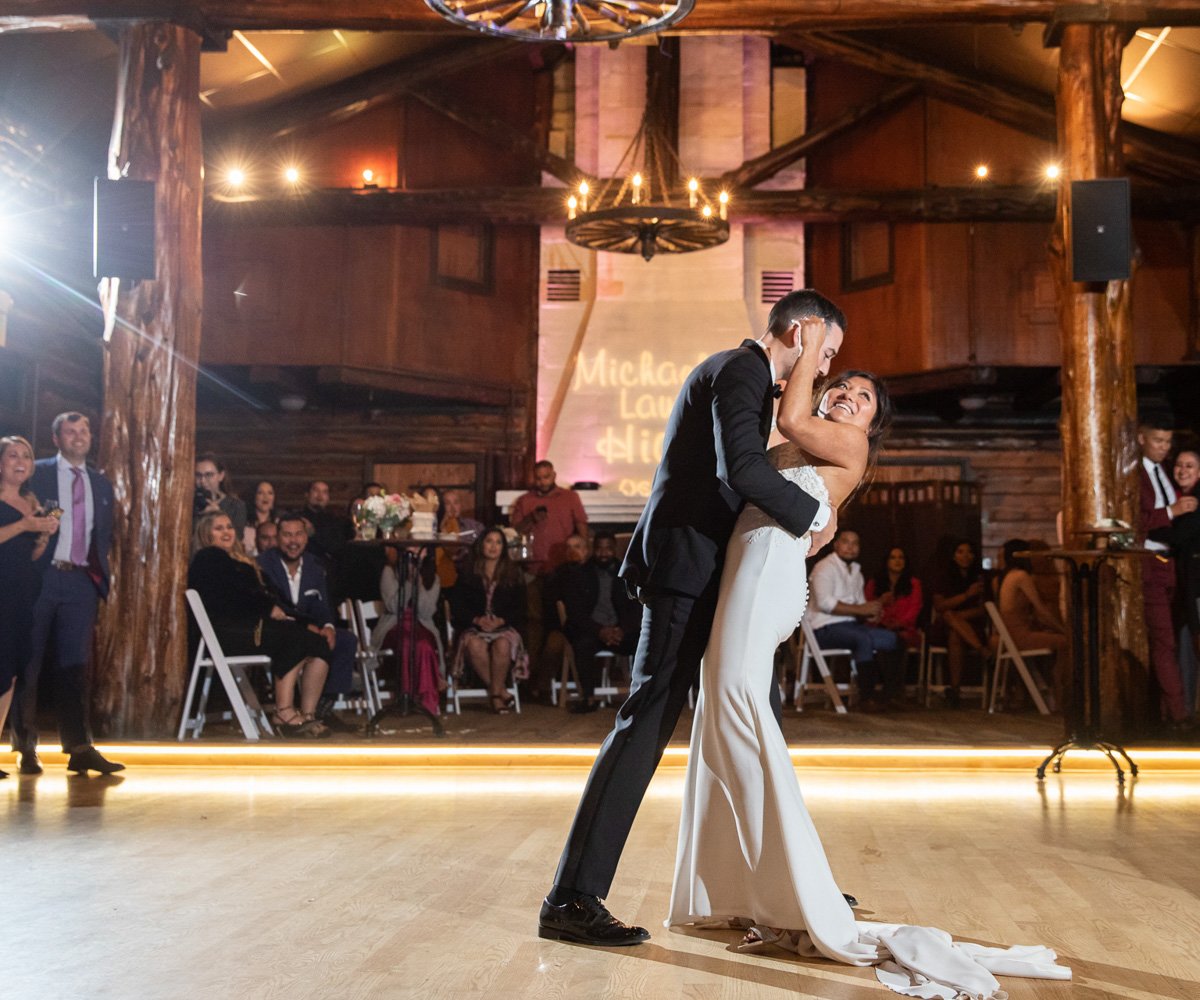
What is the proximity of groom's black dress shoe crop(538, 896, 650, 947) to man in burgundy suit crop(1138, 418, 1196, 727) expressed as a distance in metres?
4.77

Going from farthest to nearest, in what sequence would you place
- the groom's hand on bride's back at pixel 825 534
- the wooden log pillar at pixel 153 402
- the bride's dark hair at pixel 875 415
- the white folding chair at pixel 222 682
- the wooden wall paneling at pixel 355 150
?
the wooden wall paneling at pixel 355 150, the wooden log pillar at pixel 153 402, the white folding chair at pixel 222 682, the bride's dark hair at pixel 875 415, the groom's hand on bride's back at pixel 825 534

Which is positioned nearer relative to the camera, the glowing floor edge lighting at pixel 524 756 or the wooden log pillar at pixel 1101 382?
the glowing floor edge lighting at pixel 524 756

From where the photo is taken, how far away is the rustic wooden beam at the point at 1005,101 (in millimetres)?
10469

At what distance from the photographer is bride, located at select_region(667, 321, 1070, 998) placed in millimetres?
2582

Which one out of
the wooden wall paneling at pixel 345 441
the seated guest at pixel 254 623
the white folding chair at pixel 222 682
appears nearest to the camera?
the white folding chair at pixel 222 682

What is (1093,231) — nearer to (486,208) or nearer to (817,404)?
(817,404)

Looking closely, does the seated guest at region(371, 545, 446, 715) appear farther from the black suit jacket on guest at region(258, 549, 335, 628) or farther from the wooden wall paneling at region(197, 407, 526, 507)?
the wooden wall paneling at region(197, 407, 526, 507)

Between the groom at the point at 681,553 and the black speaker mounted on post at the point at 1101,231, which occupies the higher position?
the black speaker mounted on post at the point at 1101,231

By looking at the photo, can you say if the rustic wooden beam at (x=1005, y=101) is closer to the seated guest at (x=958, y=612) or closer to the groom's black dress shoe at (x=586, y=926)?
the seated guest at (x=958, y=612)

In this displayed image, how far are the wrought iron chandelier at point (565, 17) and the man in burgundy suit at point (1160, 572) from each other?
3331 millimetres

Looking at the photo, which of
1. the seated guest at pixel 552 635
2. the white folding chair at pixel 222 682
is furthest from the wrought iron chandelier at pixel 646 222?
the white folding chair at pixel 222 682

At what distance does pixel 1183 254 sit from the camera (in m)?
11.0

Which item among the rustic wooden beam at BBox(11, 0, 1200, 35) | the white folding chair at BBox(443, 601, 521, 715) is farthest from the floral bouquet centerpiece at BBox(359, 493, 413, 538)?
the rustic wooden beam at BBox(11, 0, 1200, 35)

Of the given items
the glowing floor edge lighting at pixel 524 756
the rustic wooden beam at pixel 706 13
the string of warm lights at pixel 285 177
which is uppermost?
the string of warm lights at pixel 285 177
